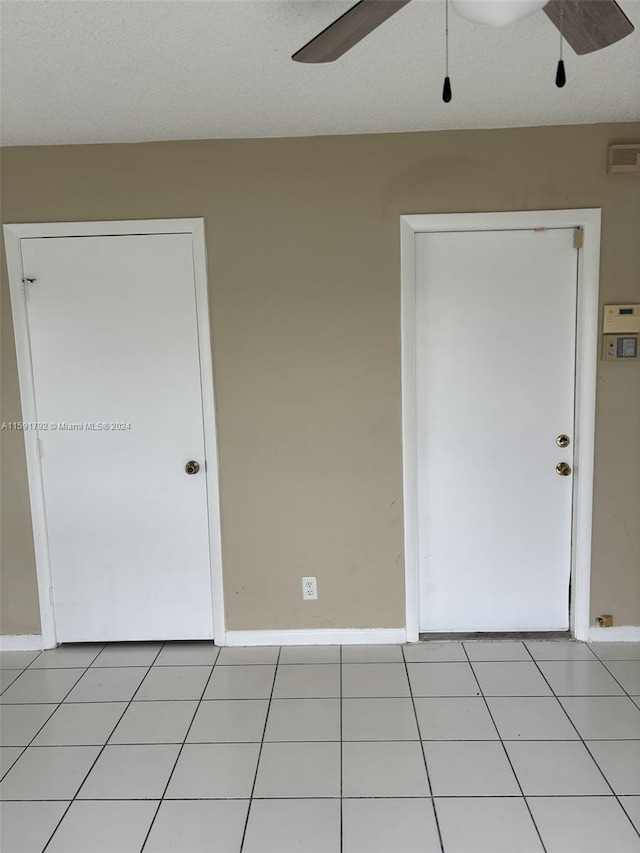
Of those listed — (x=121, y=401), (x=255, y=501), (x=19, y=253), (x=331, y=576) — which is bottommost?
(x=331, y=576)

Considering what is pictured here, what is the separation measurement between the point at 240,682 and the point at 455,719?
93 cm

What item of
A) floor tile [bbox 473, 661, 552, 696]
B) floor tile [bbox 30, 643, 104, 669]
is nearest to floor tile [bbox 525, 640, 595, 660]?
floor tile [bbox 473, 661, 552, 696]

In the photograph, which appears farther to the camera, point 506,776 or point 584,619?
point 584,619

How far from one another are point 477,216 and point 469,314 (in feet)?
1.41

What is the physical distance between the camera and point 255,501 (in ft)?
8.90

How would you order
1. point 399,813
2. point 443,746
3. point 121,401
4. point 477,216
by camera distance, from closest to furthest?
point 399,813, point 443,746, point 477,216, point 121,401

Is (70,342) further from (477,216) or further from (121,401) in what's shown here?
(477,216)

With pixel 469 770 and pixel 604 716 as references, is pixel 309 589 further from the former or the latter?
pixel 604 716

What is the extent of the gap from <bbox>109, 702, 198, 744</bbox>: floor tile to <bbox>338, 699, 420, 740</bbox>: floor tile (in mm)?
635

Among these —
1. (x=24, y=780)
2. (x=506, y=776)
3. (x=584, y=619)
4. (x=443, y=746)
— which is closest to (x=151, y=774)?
(x=24, y=780)

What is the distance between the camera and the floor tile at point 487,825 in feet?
5.35

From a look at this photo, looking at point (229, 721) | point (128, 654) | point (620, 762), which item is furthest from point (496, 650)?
point (128, 654)

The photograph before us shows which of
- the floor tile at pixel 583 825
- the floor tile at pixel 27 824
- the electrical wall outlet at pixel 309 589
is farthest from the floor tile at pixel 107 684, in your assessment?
the floor tile at pixel 583 825

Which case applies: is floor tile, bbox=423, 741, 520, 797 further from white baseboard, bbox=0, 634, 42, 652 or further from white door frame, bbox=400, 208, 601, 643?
white baseboard, bbox=0, 634, 42, 652
